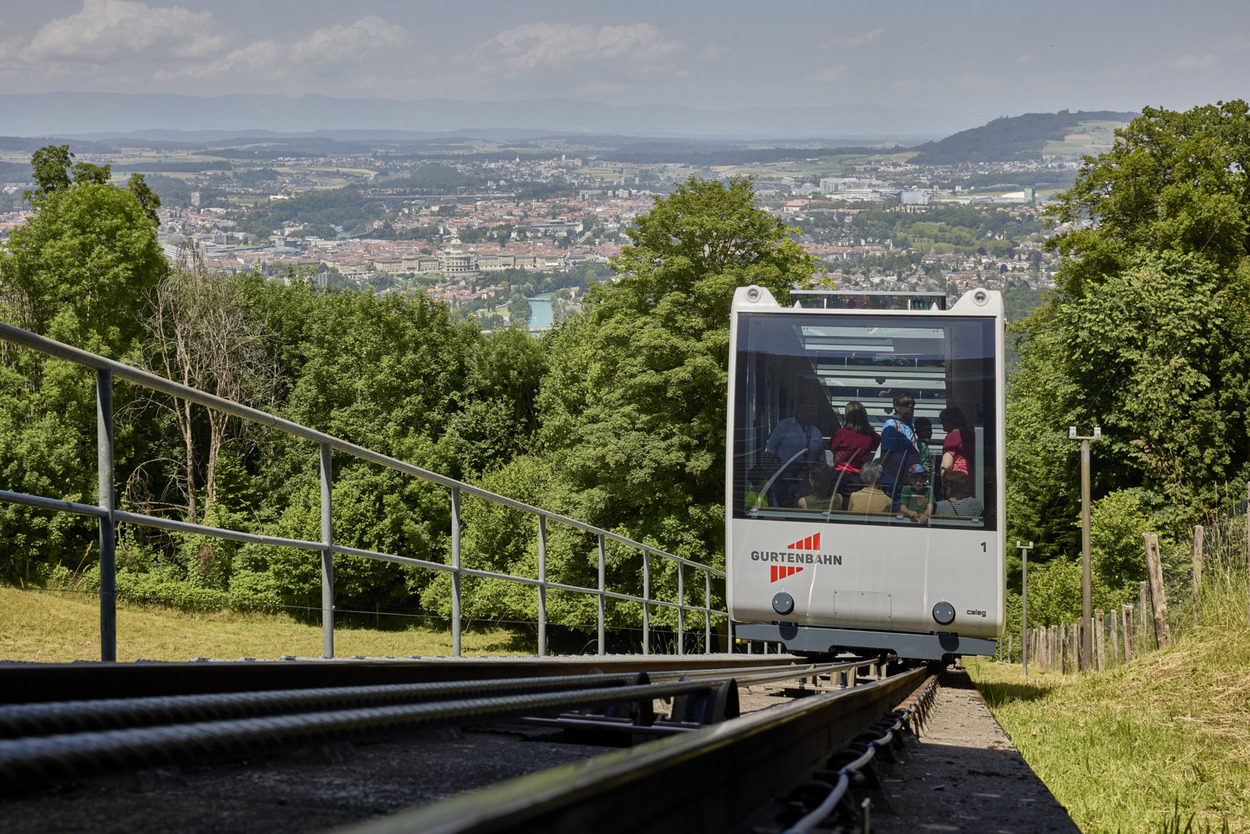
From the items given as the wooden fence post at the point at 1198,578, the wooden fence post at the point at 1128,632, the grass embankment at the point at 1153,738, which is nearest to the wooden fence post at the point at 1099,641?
the wooden fence post at the point at 1128,632

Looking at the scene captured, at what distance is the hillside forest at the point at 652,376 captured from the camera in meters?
32.0

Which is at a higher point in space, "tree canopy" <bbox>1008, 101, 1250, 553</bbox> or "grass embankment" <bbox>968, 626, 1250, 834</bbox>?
"tree canopy" <bbox>1008, 101, 1250, 553</bbox>

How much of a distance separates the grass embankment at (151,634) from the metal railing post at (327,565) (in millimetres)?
340

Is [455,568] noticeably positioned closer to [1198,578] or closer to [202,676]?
[202,676]

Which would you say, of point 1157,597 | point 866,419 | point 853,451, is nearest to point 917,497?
point 853,451

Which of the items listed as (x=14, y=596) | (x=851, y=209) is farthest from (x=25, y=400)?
(x=851, y=209)

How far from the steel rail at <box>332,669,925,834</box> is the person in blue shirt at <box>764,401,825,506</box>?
7564 millimetres

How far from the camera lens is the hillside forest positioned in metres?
32.0

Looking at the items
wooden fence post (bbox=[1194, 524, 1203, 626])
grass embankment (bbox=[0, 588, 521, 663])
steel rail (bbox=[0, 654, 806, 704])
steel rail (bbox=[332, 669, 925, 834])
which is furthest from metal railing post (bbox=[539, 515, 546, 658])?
wooden fence post (bbox=[1194, 524, 1203, 626])

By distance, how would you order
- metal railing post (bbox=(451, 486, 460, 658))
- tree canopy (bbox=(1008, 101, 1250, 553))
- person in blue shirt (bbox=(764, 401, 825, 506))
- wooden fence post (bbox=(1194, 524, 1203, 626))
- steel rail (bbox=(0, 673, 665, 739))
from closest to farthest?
steel rail (bbox=(0, 673, 665, 739)) → metal railing post (bbox=(451, 486, 460, 658)) → person in blue shirt (bbox=(764, 401, 825, 506)) → wooden fence post (bbox=(1194, 524, 1203, 626)) → tree canopy (bbox=(1008, 101, 1250, 553))

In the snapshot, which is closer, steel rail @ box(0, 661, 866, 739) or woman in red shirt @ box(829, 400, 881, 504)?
steel rail @ box(0, 661, 866, 739)

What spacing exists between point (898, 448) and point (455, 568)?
5.40m

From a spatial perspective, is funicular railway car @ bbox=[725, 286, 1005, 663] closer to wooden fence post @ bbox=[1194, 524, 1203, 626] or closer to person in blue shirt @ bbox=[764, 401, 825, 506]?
person in blue shirt @ bbox=[764, 401, 825, 506]

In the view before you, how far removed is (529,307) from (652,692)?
116560 mm
